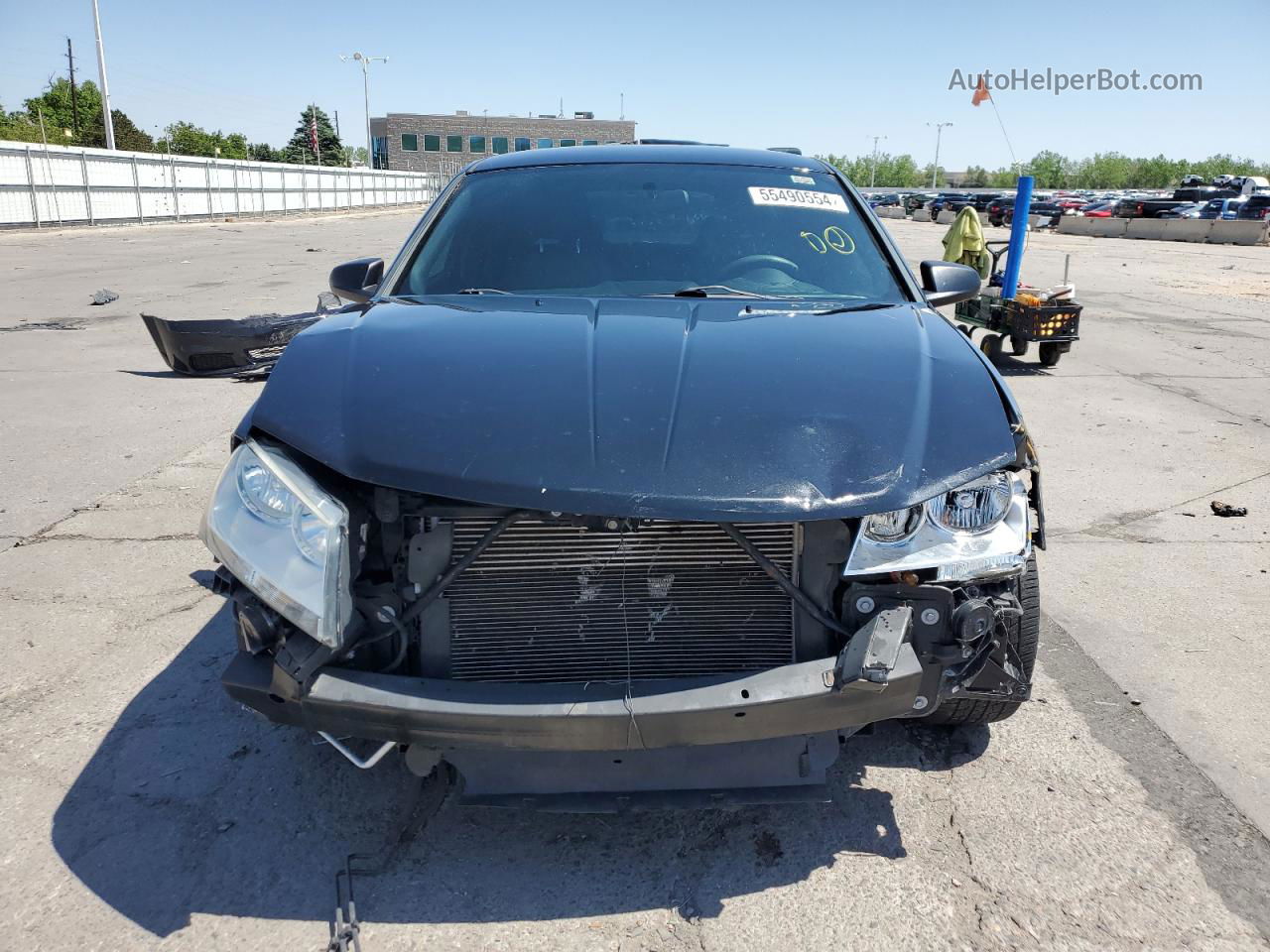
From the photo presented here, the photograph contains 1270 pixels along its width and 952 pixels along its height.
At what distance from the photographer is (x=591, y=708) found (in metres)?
1.99

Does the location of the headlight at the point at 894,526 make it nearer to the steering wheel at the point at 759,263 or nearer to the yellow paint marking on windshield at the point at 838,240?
the steering wheel at the point at 759,263

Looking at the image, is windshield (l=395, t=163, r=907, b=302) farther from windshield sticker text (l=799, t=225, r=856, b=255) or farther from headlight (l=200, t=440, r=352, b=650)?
headlight (l=200, t=440, r=352, b=650)

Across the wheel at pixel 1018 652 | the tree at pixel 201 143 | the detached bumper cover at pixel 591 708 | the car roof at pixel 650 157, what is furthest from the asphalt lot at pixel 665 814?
the tree at pixel 201 143

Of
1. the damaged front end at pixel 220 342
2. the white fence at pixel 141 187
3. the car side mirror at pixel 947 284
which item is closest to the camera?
the car side mirror at pixel 947 284

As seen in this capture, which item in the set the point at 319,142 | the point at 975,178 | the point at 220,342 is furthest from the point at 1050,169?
the point at 220,342

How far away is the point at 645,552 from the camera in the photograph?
2213 millimetres

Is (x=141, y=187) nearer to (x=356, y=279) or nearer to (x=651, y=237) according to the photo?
(x=356, y=279)

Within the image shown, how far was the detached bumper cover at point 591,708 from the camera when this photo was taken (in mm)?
1982

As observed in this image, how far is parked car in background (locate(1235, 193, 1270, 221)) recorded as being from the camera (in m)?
37.8

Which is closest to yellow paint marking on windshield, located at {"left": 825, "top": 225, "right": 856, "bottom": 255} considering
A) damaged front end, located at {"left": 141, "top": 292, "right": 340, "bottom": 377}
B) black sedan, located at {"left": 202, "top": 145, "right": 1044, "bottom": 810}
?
black sedan, located at {"left": 202, "top": 145, "right": 1044, "bottom": 810}

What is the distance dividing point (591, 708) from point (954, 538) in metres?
0.93

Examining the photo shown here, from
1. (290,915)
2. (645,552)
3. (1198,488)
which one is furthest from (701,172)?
(1198,488)

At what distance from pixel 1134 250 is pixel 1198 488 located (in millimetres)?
28337

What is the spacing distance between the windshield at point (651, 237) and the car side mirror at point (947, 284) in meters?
0.29
